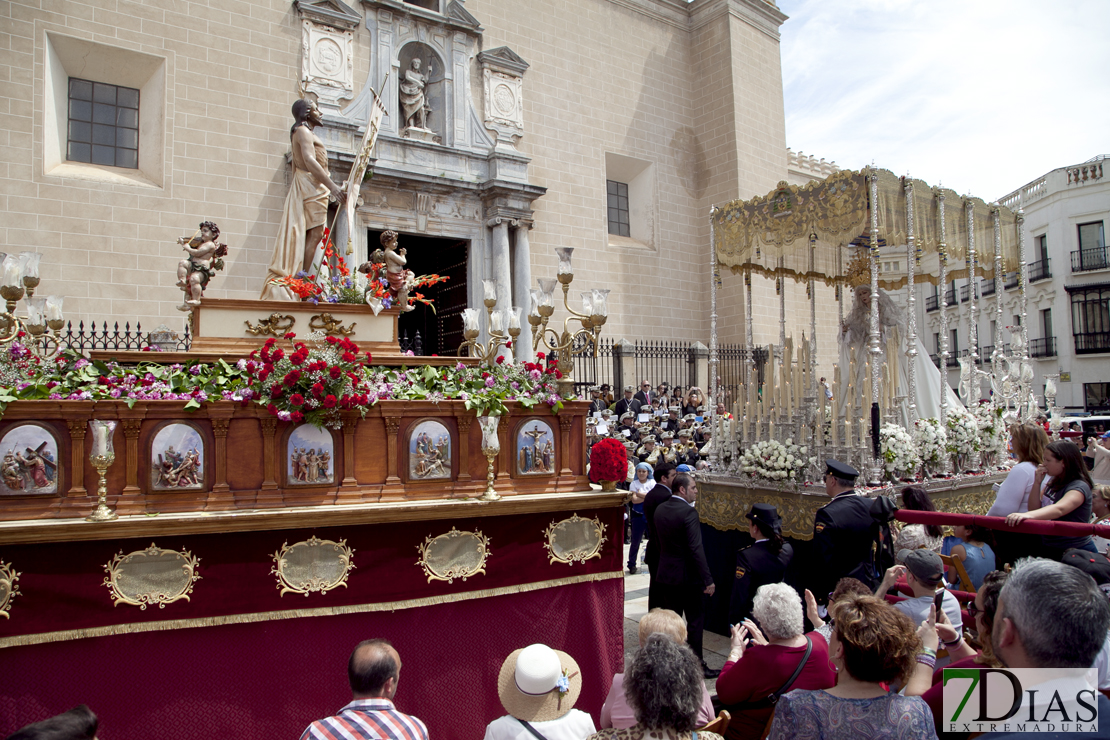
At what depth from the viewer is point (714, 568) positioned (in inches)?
295

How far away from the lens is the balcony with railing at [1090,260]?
91.0 feet

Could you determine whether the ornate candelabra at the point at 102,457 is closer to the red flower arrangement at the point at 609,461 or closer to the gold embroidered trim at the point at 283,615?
the gold embroidered trim at the point at 283,615

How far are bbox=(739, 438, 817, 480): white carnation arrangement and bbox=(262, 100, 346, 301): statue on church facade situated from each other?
480cm

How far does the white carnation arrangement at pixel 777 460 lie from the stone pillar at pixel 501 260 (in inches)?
408

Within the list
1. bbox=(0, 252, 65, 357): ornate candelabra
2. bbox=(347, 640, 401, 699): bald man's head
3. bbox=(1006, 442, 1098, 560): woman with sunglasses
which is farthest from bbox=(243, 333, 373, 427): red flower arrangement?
bbox=(1006, 442, 1098, 560): woman with sunglasses

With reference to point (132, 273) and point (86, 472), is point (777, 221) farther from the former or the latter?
point (132, 273)

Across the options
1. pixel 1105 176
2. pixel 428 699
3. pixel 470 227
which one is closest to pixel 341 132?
pixel 470 227

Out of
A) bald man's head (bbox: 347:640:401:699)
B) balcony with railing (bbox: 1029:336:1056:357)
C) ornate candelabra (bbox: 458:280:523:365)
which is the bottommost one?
bald man's head (bbox: 347:640:401:699)

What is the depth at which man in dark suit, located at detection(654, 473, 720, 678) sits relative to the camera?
556 cm

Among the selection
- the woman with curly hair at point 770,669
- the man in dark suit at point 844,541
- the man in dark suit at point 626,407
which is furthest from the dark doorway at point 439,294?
the woman with curly hair at point 770,669

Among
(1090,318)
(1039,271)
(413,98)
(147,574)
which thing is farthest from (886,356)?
(1039,271)

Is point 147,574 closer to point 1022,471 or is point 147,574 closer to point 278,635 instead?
point 278,635

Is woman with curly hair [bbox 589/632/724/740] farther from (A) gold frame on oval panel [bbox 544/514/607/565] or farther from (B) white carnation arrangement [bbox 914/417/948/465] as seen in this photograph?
(B) white carnation arrangement [bbox 914/417/948/465]

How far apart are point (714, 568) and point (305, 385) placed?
4871mm
